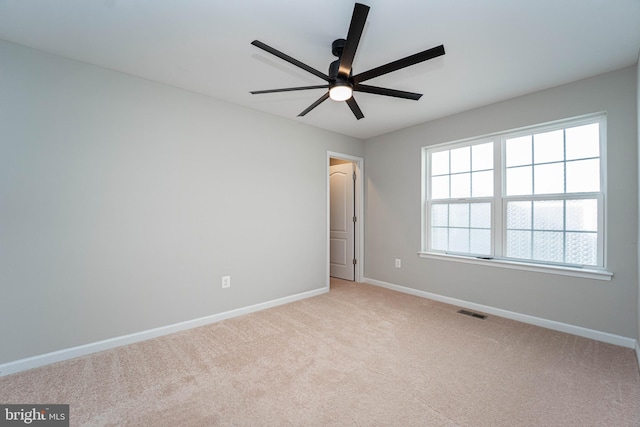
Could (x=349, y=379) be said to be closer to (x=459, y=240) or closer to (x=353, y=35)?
(x=353, y=35)

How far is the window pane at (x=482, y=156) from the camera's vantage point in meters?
3.44

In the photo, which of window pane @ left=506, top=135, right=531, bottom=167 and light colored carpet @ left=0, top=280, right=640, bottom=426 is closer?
light colored carpet @ left=0, top=280, right=640, bottom=426

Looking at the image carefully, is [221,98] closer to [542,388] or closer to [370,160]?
[370,160]

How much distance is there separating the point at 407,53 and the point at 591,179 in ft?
7.33

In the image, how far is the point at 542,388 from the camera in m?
1.91

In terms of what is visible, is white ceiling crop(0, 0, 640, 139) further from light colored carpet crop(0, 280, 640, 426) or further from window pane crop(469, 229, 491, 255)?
light colored carpet crop(0, 280, 640, 426)

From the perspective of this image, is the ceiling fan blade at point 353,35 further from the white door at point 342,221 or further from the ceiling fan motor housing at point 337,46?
the white door at point 342,221

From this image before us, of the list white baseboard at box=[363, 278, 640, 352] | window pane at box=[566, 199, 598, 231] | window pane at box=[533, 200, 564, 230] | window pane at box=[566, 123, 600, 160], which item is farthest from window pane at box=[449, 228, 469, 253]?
window pane at box=[566, 123, 600, 160]

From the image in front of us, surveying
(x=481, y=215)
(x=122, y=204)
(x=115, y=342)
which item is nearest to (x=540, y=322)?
(x=481, y=215)

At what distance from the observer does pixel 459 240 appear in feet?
12.3

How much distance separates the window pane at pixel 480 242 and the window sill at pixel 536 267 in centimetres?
15

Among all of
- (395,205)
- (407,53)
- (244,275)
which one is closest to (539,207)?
(395,205)

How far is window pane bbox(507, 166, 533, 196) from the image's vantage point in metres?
3.13

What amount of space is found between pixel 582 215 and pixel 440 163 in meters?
1.66
